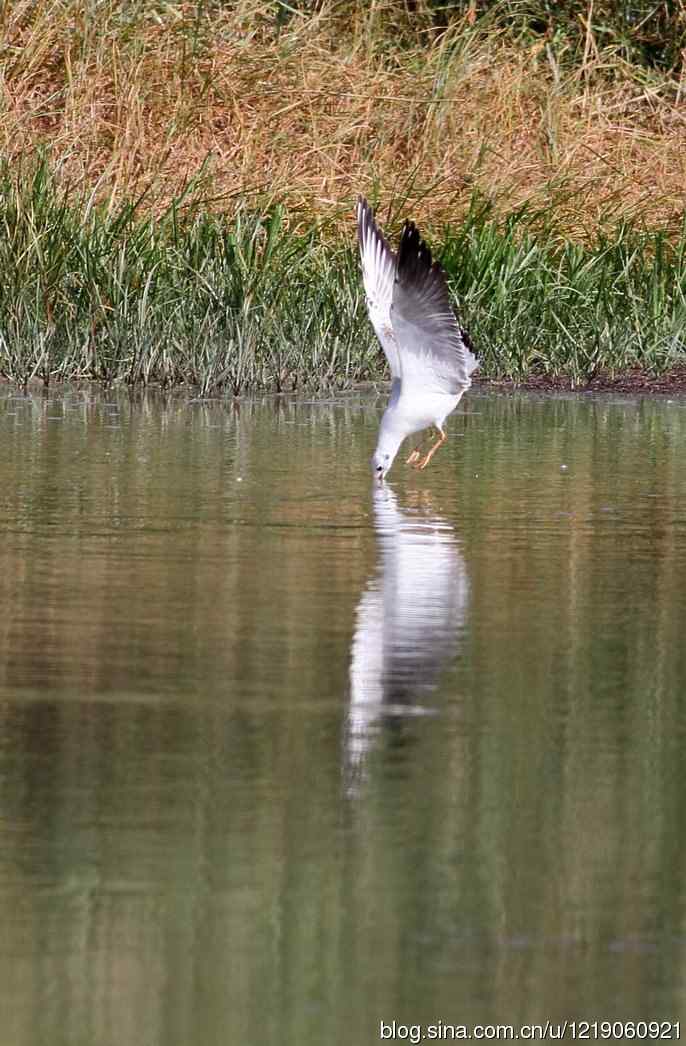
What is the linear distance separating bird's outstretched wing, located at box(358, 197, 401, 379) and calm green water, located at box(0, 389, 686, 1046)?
1.64 m

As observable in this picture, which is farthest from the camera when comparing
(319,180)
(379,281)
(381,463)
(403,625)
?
(319,180)

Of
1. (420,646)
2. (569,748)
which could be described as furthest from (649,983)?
(420,646)

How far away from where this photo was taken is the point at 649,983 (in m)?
4.19

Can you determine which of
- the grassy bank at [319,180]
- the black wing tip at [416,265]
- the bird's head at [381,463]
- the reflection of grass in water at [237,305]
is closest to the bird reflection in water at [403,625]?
the bird's head at [381,463]

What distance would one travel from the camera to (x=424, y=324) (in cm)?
1234

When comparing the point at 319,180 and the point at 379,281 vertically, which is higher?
the point at 319,180

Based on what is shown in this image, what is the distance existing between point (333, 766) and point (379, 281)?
7355 millimetres

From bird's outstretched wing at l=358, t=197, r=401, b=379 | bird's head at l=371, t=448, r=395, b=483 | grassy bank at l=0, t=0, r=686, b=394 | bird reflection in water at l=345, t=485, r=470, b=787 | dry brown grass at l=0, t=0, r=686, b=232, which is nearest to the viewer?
bird reflection in water at l=345, t=485, r=470, b=787

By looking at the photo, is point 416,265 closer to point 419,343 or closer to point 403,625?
point 419,343

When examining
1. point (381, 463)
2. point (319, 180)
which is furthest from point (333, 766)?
point (319, 180)

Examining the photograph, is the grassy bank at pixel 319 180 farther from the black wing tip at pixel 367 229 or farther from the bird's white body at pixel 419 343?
the bird's white body at pixel 419 343

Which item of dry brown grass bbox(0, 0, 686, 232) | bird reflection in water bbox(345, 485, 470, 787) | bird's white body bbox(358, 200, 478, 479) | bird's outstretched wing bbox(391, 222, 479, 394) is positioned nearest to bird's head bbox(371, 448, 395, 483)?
bird's white body bbox(358, 200, 478, 479)

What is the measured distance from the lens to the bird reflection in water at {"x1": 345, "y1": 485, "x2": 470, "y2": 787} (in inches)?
243

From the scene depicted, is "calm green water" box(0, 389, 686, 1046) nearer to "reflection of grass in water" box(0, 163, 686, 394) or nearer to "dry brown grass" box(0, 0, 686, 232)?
"reflection of grass in water" box(0, 163, 686, 394)
